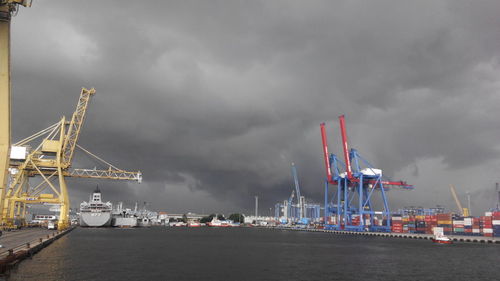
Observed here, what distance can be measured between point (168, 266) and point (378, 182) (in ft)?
307

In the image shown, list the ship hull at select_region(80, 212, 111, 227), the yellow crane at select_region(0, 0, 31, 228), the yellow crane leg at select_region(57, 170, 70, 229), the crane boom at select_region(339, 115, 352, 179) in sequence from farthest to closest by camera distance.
Answer: the ship hull at select_region(80, 212, 111, 227) → the crane boom at select_region(339, 115, 352, 179) → the yellow crane leg at select_region(57, 170, 70, 229) → the yellow crane at select_region(0, 0, 31, 228)

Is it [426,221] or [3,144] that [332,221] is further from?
[3,144]

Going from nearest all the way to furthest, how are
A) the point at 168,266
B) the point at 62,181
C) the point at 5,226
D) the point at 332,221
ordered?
the point at 168,266, the point at 5,226, the point at 62,181, the point at 332,221

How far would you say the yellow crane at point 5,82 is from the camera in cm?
2242

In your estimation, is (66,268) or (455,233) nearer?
(66,268)

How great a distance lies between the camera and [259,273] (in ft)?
115

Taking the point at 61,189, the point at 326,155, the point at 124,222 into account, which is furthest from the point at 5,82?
the point at 124,222

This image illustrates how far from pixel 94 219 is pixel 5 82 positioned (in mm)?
133709

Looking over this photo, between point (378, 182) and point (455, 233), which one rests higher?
point (378, 182)

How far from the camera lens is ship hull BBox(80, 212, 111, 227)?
144m

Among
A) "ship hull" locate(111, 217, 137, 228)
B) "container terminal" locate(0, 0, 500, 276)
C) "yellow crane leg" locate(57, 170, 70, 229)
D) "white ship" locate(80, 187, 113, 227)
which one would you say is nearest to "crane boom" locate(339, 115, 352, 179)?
"container terminal" locate(0, 0, 500, 276)

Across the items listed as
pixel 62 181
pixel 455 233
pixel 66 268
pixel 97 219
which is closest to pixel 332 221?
pixel 455 233

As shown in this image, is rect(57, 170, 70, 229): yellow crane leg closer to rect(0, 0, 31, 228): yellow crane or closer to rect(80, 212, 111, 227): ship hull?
rect(0, 0, 31, 228): yellow crane

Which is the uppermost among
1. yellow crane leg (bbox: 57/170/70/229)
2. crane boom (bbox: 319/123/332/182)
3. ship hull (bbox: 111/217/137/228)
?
crane boom (bbox: 319/123/332/182)
